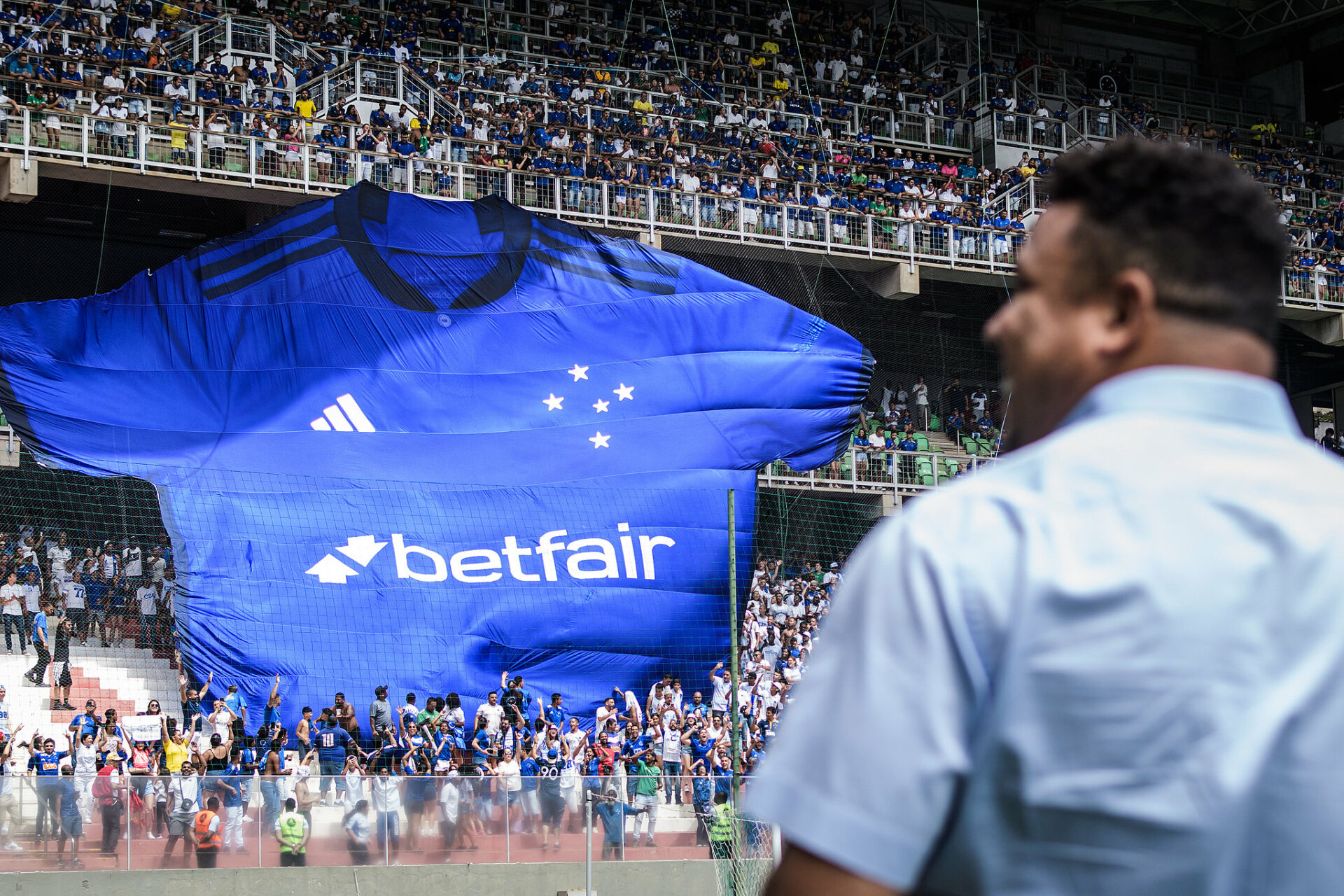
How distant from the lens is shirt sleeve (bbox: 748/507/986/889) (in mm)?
824

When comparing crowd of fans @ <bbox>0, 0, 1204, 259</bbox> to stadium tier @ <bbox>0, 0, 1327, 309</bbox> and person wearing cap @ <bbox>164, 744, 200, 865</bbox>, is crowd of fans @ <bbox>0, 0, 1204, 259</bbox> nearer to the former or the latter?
stadium tier @ <bbox>0, 0, 1327, 309</bbox>

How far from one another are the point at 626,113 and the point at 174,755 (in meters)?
13.0

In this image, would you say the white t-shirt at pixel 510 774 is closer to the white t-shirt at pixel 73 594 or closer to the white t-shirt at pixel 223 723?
the white t-shirt at pixel 223 723

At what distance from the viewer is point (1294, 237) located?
81.5 feet

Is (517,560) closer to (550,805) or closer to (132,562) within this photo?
(132,562)

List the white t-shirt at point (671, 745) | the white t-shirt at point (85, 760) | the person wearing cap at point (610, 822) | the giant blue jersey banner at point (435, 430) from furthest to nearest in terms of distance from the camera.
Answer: the giant blue jersey banner at point (435, 430) < the white t-shirt at point (671, 745) < the white t-shirt at point (85, 760) < the person wearing cap at point (610, 822)

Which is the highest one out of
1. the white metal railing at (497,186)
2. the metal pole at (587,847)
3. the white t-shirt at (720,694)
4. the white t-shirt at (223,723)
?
the white metal railing at (497,186)

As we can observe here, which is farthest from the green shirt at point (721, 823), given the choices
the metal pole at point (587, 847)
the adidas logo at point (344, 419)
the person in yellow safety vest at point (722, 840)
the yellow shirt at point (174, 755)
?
the adidas logo at point (344, 419)

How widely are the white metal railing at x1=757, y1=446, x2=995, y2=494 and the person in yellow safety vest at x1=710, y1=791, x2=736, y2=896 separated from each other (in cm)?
1027

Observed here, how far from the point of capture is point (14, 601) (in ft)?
42.4

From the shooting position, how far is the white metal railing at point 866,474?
66.4ft

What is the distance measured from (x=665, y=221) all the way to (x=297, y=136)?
4.85 metres

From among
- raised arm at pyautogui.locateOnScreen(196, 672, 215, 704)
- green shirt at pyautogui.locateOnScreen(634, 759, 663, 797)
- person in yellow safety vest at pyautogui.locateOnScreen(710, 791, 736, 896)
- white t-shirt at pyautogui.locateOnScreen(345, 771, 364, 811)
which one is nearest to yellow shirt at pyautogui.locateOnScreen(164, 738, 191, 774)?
raised arm at pyautogui.locateOnScreen(196, 672, 215, 704)

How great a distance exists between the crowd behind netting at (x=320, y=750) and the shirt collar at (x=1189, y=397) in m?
9.31
